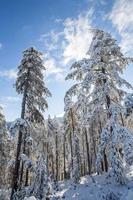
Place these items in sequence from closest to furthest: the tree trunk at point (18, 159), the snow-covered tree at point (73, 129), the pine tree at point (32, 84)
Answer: the tree trunk at point (18, 159)
the pine tree at point (32, 84)
the snow-covered tree at point (73, 129)

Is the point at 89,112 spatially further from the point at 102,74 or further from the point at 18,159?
the point at 18,159

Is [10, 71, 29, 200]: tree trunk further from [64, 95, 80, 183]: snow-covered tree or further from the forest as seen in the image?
[64, 95, 80, 183]: snow-covered tree

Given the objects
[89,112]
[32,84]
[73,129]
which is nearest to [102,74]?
[89,112]

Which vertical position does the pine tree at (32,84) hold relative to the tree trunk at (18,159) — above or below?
above

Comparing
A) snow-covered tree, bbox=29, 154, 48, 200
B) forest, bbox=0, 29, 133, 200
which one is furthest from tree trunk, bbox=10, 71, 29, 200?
snow-covered tree, bbox=29, 154, 48, 200

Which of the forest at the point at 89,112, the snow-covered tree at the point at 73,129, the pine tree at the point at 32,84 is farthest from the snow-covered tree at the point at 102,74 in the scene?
the snow-covered tree at the point at 73,129

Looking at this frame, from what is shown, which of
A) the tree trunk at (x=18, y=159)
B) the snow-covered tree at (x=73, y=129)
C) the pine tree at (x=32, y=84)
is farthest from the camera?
the snow-covered tree at (x=73, y=129)

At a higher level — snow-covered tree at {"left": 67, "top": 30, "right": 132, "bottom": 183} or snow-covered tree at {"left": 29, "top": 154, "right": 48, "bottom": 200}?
snow-covered tree at {"left": 67, "top": 30, "right": 132, "bottom": 183}

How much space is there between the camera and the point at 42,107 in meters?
22.5

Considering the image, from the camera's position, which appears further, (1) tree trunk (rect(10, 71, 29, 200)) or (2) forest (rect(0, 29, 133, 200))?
(1) tree trunk (rect(10, 71, 29, 200))

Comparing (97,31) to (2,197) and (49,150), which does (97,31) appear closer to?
(2,197)

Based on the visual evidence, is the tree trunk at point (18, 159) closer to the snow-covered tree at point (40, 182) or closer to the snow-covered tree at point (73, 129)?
the snow-covered tree at point (40, 182)

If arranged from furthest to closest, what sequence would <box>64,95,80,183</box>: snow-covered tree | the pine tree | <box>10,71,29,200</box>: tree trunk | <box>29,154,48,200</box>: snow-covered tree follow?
<box>64,95,80,183</box>: snow-covered tree, the pine tree, <box>10,71,29,200</box>: tree trunk, <box>29,154,48,200</box>: snow-covered tree

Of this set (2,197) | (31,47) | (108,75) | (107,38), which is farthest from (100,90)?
(2,197)
